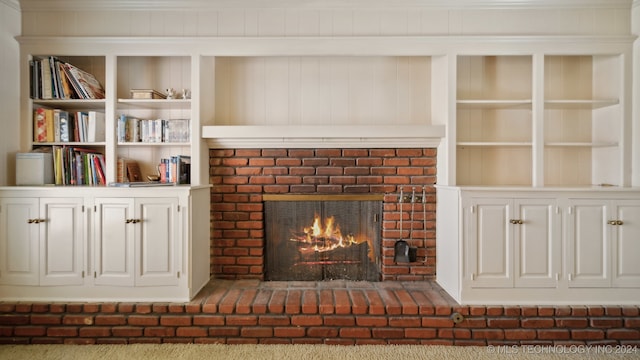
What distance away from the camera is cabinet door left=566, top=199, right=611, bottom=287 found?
224 centimetres

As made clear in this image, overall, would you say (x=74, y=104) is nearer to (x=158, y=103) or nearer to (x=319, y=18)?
(x=158, y=103)

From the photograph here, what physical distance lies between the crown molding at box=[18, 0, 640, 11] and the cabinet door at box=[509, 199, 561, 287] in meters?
1.53

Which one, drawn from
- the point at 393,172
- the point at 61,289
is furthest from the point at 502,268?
the point at 61,289

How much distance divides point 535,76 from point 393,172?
1298 millimetres

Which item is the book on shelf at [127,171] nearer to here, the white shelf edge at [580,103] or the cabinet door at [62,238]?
the cabinet door at [62,238]

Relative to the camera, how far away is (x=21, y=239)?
227cm

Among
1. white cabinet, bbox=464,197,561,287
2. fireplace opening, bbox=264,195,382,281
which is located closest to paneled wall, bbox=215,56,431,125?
fireplace opening, bbox=264,195,382,281

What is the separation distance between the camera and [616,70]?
2.58m

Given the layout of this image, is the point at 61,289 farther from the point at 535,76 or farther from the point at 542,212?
the point at 535,76

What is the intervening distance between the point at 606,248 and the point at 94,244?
11.6ft

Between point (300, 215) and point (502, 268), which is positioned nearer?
point (502, 268)

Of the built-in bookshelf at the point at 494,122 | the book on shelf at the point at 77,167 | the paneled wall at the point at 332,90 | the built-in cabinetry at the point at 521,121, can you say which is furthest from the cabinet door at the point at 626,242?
the book on shelf at the point at 77,167

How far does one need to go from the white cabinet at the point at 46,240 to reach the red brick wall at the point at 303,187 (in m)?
0.93

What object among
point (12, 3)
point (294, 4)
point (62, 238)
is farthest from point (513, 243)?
point (12, 3)
